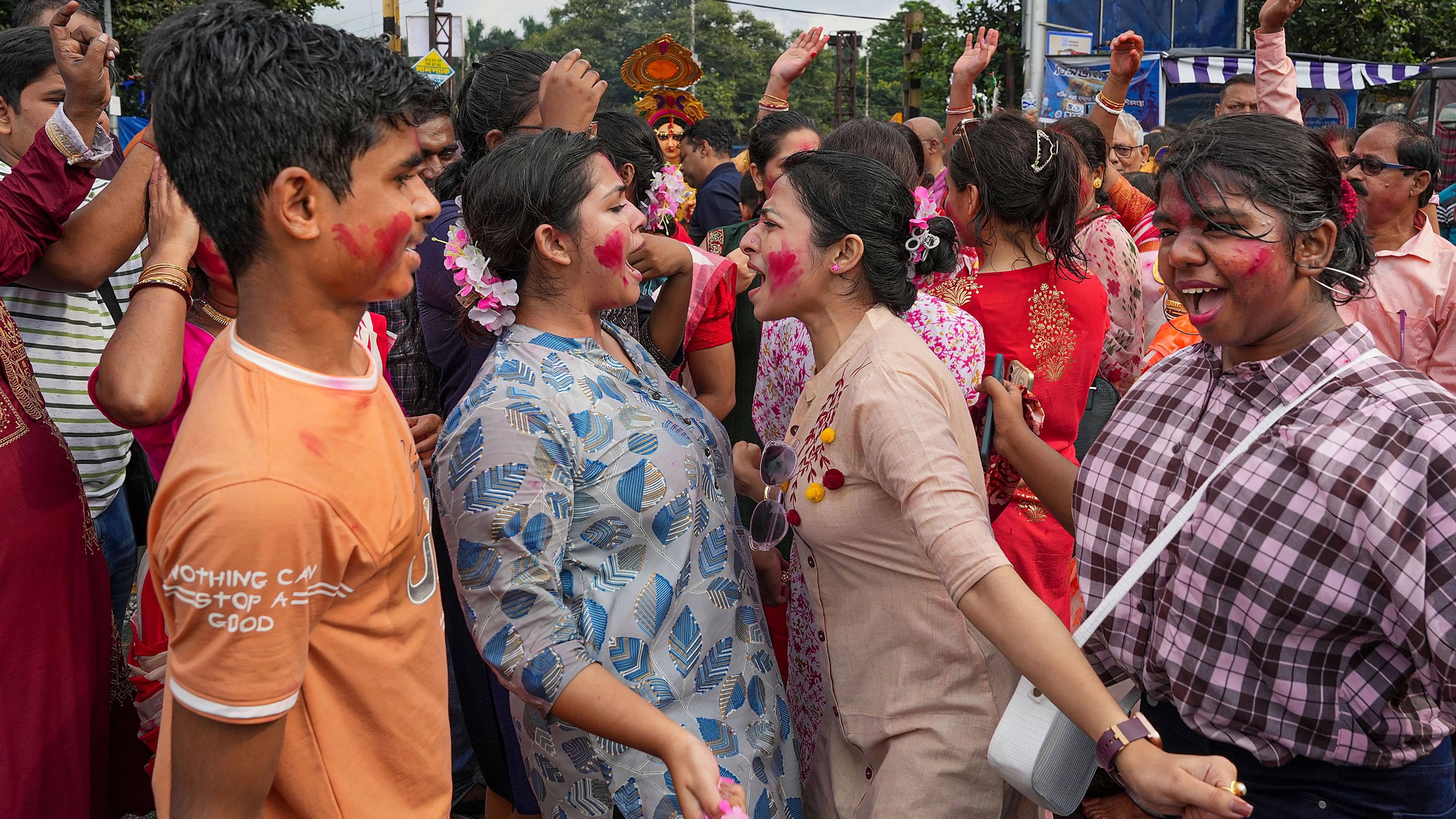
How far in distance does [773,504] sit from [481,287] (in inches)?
Result: 32.2

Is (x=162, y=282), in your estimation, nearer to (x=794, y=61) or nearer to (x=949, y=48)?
(x=794, y=61)

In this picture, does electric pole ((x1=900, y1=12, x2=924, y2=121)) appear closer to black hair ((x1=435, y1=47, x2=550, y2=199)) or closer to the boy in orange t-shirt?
black hair ((x1=435, y1=47, x2=550, y2=199))

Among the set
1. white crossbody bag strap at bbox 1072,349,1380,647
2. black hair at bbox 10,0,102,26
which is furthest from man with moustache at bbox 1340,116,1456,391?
black hair at bbox 10,0,102,26

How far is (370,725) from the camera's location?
147 cm

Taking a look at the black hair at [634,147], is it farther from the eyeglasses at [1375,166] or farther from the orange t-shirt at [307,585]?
the eyeglasses at [1375,166]

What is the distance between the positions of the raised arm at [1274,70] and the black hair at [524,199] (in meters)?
2.76

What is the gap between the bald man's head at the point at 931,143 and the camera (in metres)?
6.71

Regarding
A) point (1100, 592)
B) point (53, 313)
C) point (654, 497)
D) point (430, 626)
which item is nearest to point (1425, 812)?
point (1100, 592)

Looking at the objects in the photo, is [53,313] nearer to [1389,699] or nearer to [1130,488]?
[1130,488]

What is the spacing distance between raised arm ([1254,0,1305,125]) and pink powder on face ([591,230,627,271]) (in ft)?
8.87

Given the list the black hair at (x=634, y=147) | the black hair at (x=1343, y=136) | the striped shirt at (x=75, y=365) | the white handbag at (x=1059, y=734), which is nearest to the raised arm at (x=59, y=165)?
the striped shirt at (x=75, y=365)

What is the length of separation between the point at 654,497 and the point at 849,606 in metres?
0.52

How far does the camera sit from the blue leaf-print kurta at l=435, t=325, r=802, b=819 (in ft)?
6.38

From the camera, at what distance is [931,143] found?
679 centimetres
